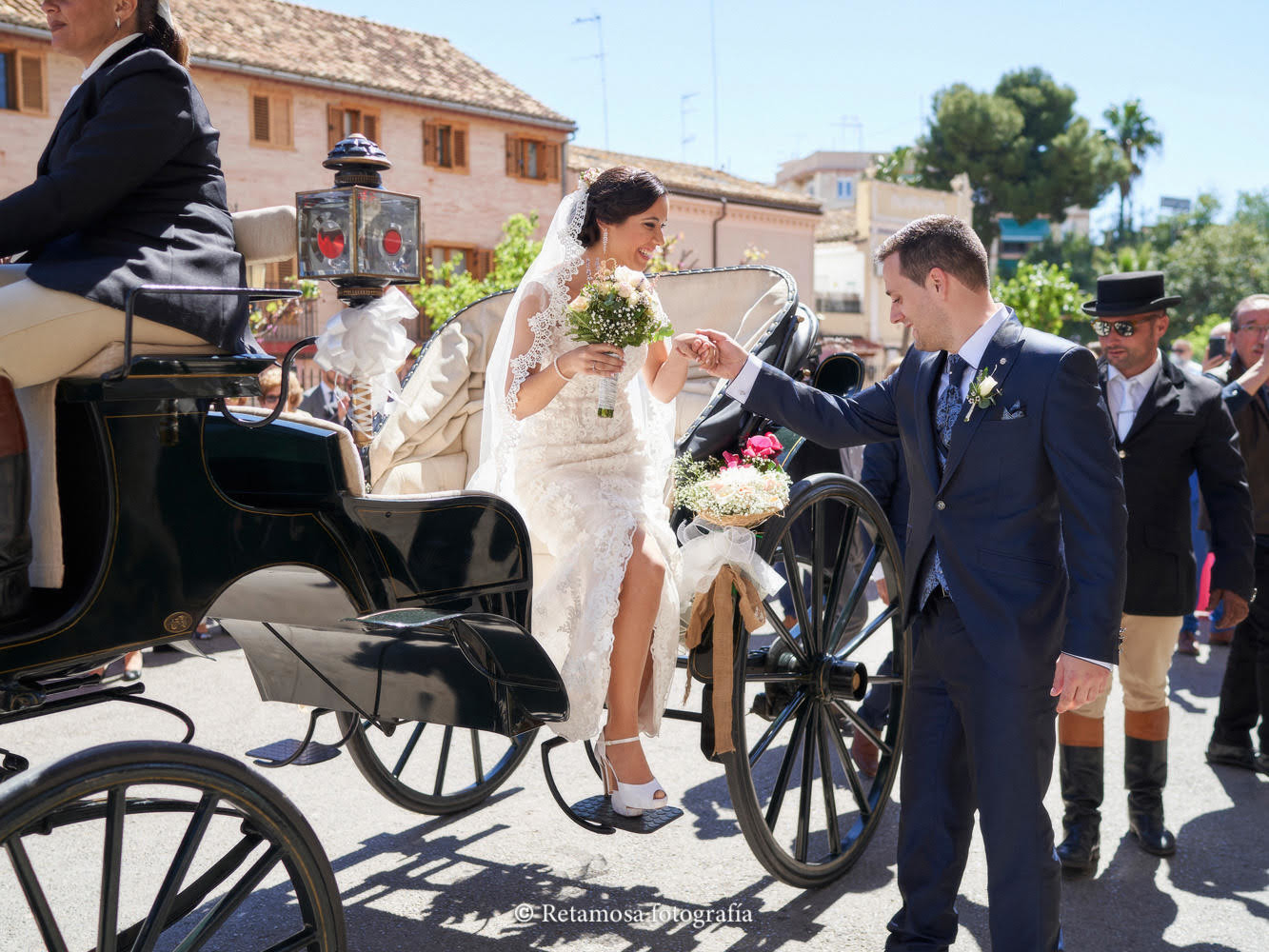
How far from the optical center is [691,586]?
3514 mm

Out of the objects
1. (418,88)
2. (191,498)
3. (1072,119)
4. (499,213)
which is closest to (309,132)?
(418,88)

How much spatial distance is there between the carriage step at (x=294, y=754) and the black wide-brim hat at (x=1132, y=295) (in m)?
3.15

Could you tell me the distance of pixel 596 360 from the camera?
3334mm

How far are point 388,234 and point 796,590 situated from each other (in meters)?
1.71

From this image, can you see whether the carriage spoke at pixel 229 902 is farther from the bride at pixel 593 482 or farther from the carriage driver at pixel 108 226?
the bride at pixel 593 482

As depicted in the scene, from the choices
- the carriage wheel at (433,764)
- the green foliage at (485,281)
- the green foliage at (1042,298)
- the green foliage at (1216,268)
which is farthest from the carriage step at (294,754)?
the green foliage at (1216,268)

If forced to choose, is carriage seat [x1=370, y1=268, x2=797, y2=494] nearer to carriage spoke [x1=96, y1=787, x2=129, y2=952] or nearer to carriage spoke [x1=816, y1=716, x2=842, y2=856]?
carriage spoke [x1=816, y1=716, x2=842, y2=856]

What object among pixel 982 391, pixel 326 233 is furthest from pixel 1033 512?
pixel 326 233

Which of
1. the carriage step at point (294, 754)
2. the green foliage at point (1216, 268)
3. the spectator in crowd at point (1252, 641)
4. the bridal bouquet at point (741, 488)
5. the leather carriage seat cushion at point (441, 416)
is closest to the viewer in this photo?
the carriage step at point (294, 754)

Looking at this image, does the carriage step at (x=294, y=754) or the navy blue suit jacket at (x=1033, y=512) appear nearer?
the navy blue suit jacket at (x=1033, y=512)

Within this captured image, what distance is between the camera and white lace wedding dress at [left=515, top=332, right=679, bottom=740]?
3.34 metres

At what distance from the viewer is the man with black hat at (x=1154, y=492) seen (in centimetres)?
432

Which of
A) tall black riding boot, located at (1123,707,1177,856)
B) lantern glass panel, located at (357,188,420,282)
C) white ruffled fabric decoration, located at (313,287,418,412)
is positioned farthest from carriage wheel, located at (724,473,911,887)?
lantern glass panel, located at (357,188,420,282)

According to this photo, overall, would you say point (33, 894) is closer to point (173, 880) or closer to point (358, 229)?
point (173, 880)
